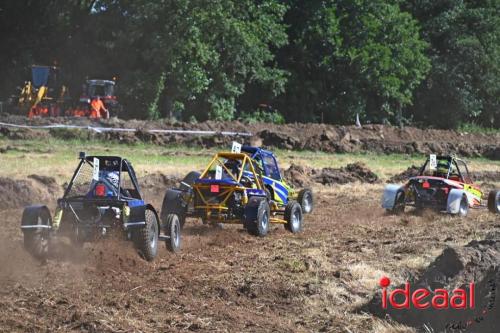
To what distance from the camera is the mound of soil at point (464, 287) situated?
862 centimetres

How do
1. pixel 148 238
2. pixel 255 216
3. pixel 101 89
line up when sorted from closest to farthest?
pixel 148 238 → pixel 255 216 → pixel 101 89

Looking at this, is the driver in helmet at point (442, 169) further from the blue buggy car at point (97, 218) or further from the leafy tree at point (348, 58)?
the leafy tree at point (348, 58)

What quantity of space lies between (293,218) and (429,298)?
26.3ft

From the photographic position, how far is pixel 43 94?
44531 mm

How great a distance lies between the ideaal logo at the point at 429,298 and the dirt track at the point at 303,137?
25.2 metres

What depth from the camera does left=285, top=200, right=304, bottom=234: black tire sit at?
56.0 ft

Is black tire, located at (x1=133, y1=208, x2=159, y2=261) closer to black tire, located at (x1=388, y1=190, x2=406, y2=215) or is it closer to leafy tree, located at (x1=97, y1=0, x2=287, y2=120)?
black tire, located at (x1=388, y1=190, x2=406, y2=215)

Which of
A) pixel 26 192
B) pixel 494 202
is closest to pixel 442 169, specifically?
pixel 494 202

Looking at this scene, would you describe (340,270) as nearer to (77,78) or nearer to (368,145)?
(368,145)

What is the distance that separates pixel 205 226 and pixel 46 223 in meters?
5.76

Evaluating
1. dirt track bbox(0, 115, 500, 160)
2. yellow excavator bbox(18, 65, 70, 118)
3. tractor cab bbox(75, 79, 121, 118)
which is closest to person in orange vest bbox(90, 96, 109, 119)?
tractor cab bbox(75, 79, 121, 118)

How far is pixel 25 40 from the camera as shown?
49344mm

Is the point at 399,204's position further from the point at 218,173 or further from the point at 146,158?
the point at 146,158

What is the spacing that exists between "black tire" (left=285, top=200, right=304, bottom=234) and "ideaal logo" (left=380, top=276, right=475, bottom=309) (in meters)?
7.23
